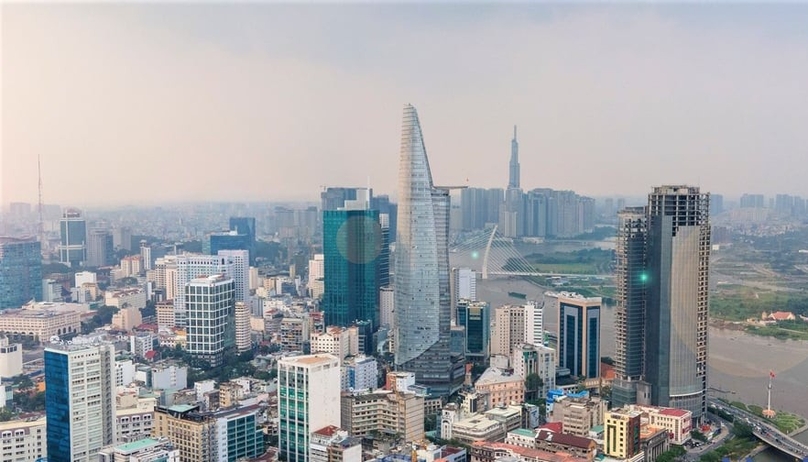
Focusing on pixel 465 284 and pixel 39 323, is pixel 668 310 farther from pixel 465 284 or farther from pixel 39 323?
pixel 39 323

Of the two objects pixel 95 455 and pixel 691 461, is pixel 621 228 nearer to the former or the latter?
pixel 691 461

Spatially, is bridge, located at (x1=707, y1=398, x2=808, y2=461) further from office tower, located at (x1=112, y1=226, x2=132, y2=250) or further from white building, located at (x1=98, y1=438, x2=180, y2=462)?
office tower, located at (x1=112, y1=226, x2=132, y2=250)

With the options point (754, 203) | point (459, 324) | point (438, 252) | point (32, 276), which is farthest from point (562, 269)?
point (32, 276)

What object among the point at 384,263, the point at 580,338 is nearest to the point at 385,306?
the point at 384,263

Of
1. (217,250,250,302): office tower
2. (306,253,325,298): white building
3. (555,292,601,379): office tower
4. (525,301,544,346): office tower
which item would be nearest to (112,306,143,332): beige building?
(217,250,250,302): office tower

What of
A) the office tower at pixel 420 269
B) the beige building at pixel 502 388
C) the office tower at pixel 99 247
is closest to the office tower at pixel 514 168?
the office tower at pixel 420 269

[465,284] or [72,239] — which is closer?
[72,239]

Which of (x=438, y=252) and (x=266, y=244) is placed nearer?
(x=438, y=252)
